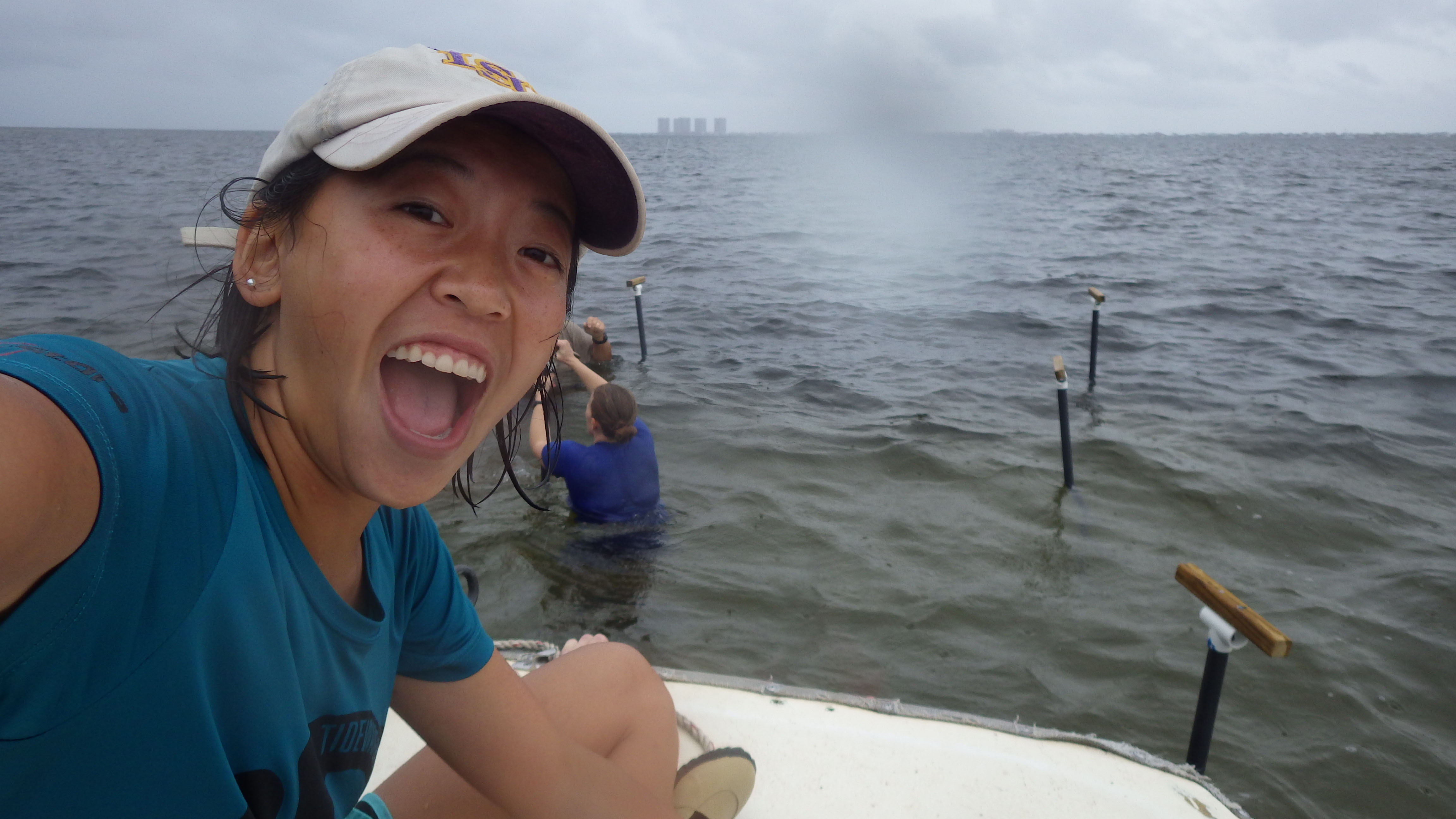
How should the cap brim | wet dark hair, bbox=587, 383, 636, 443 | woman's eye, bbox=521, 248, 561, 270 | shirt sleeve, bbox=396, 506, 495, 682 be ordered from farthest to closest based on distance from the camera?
wet dark hair, bbox=587, 383, 636, 443 → shirt sleeve, bbox=396, 506, 495, 682 → woman's eye, bbox=521, 248, 561, 270 → the cap brim

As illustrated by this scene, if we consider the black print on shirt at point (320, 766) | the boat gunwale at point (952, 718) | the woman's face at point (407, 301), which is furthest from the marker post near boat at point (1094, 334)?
the black print on shirt at point (320, 766)

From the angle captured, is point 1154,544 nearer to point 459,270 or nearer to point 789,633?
point 789,633

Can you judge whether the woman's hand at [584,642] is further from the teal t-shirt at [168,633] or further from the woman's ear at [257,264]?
the woman's ear at [257,264]

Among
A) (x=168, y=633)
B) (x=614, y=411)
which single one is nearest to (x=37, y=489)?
(x=168, y=633)

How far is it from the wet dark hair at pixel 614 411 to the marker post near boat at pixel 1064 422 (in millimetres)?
3060

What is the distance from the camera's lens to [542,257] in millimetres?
1205

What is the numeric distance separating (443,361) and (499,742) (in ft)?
2.86

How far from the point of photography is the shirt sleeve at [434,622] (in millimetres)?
1494

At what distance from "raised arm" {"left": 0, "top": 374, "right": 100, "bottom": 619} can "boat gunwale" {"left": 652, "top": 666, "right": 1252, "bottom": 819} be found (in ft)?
7.63

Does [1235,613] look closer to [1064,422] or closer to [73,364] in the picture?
[73,364]

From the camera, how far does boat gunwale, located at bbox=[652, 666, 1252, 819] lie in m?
2.57

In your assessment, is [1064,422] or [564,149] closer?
[564,149]

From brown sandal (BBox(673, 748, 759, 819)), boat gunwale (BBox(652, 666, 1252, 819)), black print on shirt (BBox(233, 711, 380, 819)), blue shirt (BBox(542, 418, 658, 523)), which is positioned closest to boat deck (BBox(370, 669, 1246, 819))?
boat gunwale (BBox(652, 666, 1252, 819))

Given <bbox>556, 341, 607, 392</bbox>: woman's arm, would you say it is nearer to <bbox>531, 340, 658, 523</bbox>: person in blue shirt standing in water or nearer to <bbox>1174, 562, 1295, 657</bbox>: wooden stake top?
<bbox>531, 340, 658, 523</bbox>: person in blue shirt standing in water
